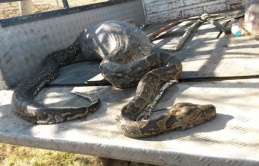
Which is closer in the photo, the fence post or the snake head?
the snake head

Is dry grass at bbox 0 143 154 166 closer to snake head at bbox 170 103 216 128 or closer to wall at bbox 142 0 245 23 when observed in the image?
snake head at bbox 170 103 216 128

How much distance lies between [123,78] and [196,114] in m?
1.53

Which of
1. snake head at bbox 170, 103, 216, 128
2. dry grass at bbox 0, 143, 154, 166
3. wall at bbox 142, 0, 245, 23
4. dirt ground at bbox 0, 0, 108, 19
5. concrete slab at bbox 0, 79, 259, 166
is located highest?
dirt ground at bbox 0, 0, 108, 19

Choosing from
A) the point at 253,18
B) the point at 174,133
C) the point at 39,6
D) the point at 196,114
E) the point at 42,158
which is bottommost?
the point at 42,158

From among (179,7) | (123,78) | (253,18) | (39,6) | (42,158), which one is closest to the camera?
(123,78)

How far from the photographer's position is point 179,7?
9680 millimetres

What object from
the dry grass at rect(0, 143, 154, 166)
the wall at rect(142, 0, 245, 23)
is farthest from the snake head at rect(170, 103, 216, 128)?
the wall at rect(142, 0, 245, 23)

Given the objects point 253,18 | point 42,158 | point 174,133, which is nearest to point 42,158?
point 42,158

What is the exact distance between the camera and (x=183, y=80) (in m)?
3.91

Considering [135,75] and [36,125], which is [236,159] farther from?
[36,125]

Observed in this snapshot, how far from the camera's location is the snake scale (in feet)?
8.92

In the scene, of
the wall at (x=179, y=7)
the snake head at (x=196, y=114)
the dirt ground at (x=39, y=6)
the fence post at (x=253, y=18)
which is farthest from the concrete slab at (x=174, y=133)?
the dirt ground at (x=39, y=6)

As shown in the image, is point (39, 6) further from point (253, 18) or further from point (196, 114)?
point (196, 114)

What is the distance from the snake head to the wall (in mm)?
7319
